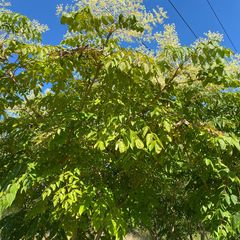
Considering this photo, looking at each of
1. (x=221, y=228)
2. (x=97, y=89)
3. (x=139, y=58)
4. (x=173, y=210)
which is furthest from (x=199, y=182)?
(x=173, y=210)

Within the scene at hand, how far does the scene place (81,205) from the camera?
320 cm

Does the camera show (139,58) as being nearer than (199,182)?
Yes

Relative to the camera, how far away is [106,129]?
320cm

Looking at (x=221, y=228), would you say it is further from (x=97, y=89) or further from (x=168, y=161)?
(x=97, y=89)

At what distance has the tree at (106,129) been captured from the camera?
3307mm

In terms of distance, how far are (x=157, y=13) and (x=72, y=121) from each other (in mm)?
8076

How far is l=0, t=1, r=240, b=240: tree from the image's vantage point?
3.31 meters

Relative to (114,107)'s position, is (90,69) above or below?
above

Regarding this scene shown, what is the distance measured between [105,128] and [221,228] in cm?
144

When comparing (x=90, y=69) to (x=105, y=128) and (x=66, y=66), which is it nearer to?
(x=66, y=66)

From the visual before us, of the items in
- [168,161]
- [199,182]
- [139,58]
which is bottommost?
[199,182]

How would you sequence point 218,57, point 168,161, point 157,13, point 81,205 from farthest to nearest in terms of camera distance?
point 157,13 → point 168,161 → point 218,57 → point 81,205

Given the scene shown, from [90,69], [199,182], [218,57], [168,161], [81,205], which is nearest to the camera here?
[81,205]

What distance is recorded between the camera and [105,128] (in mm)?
3225
